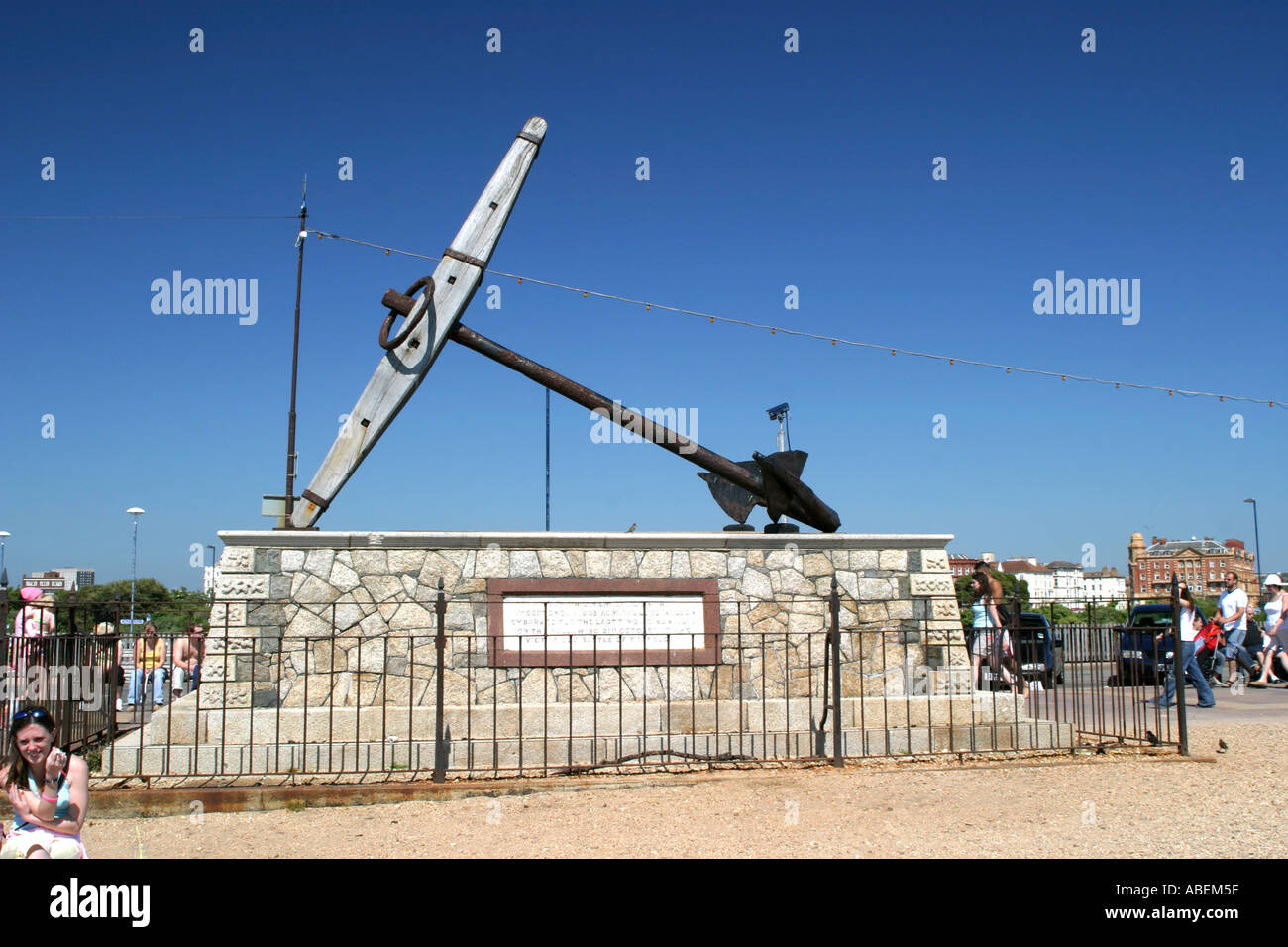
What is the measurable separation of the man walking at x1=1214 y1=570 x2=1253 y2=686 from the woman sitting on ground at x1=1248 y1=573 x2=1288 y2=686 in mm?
220

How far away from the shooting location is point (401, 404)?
341 inches

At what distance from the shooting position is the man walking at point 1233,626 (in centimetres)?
1314

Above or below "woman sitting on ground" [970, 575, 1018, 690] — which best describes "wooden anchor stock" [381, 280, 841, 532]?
above

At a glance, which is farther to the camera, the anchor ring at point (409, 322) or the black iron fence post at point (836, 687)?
the anchor ring at point (409, 322)

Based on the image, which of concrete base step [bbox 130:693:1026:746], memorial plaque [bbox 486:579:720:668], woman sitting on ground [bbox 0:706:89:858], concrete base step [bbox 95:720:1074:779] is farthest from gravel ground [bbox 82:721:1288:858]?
woman sitting on ground [bbox 0:706:89:858]

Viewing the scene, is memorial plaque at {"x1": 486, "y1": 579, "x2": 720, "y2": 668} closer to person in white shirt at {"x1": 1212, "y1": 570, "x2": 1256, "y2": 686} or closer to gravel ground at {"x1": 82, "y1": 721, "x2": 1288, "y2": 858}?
gravel ground at {"x1": 82, "y1": 721, "x2": 1288, "y2": 858}

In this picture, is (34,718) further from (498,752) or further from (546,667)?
(546,667)

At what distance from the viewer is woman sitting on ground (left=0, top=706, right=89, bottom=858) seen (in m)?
3.76

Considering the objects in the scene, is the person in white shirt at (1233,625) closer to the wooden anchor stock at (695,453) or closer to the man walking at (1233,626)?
the man walking at (1233,626)

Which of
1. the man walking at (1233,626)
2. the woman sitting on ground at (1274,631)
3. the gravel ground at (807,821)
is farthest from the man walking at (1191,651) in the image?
the gravel ground at (807,821)

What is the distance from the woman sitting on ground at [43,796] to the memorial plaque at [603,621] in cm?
411

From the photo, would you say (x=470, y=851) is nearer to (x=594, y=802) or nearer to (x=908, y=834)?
(x=594, y=802)

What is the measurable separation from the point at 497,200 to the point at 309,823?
553 centimetres

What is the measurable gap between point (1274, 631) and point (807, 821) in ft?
36.2
